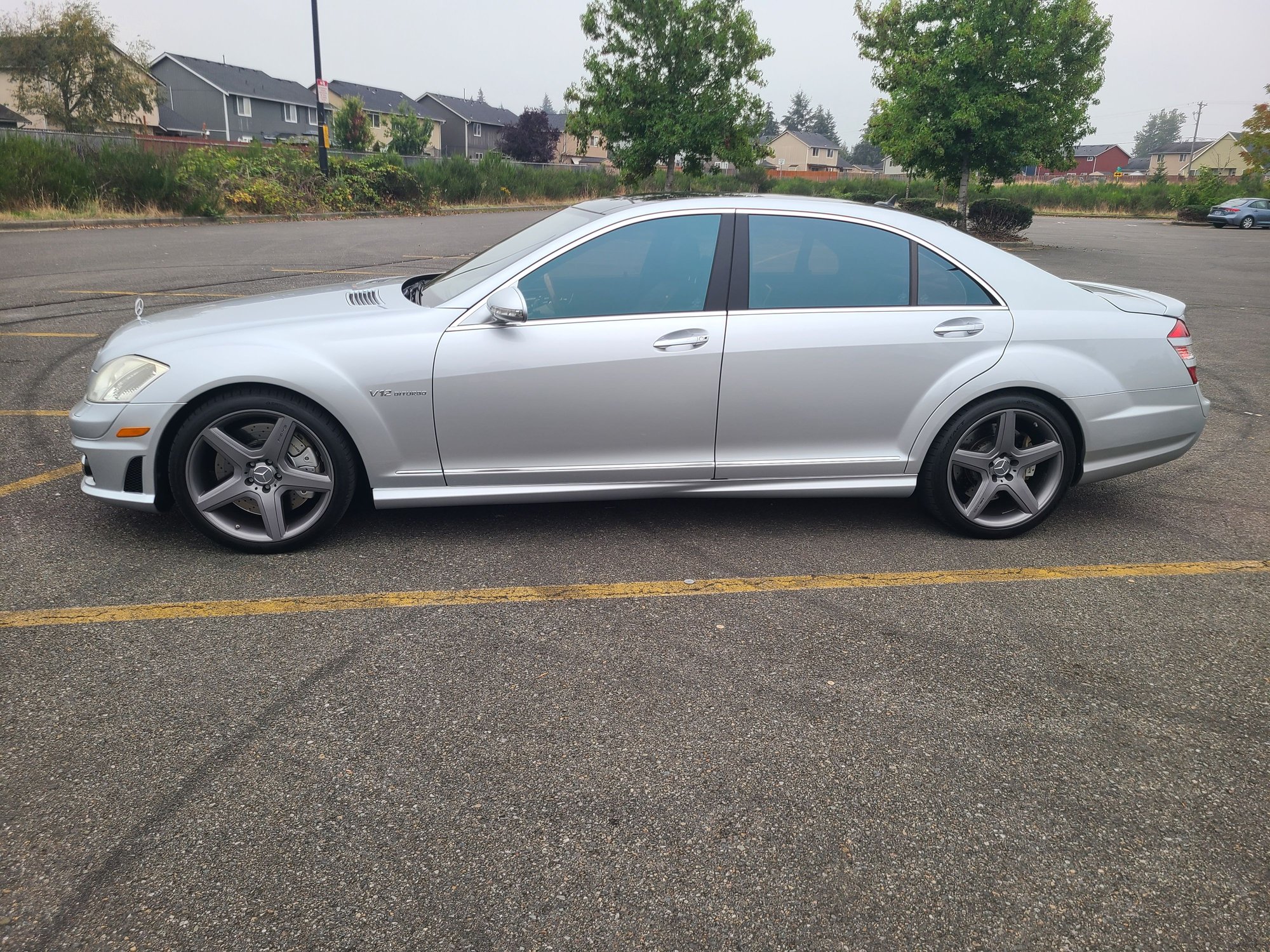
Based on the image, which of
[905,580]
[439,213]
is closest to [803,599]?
[905,580]

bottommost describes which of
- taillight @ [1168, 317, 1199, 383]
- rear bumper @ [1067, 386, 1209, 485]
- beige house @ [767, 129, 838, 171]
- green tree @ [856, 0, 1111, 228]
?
rear bumper @ [1067, 386, 1209, 485]

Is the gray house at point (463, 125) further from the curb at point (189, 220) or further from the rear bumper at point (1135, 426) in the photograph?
the rear bumper at point (1135, 426)

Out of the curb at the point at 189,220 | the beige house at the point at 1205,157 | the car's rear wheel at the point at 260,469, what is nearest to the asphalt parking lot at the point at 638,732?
the car's rear wheel at the point at 260,469

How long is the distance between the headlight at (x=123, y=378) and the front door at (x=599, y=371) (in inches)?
47.2

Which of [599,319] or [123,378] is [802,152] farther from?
[123,378]

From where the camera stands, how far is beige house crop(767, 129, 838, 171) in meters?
110

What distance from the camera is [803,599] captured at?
12.8 feet

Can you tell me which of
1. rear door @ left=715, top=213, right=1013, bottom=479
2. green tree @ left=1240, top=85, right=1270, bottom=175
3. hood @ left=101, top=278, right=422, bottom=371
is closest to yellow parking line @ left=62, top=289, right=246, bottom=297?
hood @ left=101, top=278, right=422, bottom=371

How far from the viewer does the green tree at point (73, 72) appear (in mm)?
46812

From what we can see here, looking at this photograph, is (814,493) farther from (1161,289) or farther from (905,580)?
(1161,289)

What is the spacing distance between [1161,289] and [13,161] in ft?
74.5

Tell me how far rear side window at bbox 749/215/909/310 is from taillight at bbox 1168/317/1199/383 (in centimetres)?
137

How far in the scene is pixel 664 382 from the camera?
4.16 m

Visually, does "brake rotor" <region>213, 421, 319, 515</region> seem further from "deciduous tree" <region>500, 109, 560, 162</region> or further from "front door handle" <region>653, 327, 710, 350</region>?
"deciduous tree" <region>500, 109, 560, 162</region>
